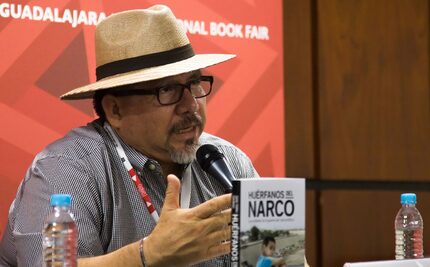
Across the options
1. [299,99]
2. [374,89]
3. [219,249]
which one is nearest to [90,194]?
[219,249]

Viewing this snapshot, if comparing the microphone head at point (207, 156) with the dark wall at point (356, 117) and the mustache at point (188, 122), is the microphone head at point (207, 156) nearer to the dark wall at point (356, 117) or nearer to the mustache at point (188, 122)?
the mustache at point (188, 122)

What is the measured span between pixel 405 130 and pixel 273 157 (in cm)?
80

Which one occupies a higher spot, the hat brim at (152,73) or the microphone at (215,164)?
the hat brim at (152,73)

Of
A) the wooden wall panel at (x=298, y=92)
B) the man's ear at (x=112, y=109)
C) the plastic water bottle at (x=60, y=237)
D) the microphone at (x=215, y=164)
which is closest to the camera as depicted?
the plastic water bottle at (x=60, y=237)

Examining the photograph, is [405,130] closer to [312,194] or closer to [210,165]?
[312,194]

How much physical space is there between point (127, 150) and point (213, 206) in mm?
610

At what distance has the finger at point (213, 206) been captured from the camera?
149 centimetres

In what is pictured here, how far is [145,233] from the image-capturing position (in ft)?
6.51

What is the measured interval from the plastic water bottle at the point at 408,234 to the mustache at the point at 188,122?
0.68 meters

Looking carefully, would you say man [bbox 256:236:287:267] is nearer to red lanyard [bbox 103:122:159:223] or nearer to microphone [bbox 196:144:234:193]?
microphone [bbox 196:144:234:193]

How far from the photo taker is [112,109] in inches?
83.2

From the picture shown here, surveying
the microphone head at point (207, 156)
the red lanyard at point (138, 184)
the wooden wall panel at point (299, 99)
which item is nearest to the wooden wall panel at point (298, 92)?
the wooden wall panel at point (299, 99)

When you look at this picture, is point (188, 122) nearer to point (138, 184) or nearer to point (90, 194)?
point (138, 184)

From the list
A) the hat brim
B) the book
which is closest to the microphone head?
the hat brim
